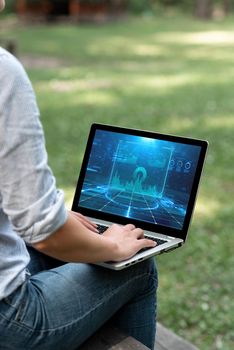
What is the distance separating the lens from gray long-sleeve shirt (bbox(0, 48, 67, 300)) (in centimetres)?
125

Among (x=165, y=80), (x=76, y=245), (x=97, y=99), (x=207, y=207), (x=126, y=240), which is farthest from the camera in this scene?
(x=165, y=80)

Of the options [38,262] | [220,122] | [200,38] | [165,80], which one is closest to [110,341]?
[38,262]

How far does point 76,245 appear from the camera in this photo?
1.39m

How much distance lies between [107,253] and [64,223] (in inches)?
7.6

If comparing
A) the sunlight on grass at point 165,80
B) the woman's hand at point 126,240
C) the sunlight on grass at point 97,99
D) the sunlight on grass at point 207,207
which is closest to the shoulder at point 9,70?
the woman's hand at point 126,240

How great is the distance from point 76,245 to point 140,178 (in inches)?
18.0

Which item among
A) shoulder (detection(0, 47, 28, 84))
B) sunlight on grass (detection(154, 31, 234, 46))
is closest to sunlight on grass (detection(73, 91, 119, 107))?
shoulder (detection(0, 47, 28, 84))

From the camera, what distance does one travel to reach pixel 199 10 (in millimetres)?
22953

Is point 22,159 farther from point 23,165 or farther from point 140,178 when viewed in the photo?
point 140,178

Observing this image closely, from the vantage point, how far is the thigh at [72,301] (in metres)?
1.42

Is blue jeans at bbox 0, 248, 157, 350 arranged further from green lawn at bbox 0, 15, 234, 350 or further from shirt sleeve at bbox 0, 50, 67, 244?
green lawn at bbox 0, 15, 234, 350

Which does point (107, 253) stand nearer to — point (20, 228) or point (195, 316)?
point (20, 228)

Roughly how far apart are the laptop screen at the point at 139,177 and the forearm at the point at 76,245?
0.29 m

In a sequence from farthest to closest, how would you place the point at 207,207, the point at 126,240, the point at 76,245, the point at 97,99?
the point at 97,99 < the point at 207,207 < the point at 126,240 < the point at 76,245
